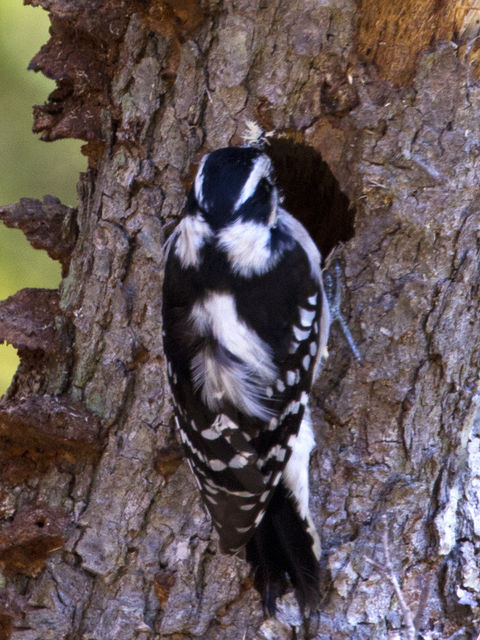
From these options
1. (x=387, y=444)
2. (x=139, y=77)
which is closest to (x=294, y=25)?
(x=139, y=77)

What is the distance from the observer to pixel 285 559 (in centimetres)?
284

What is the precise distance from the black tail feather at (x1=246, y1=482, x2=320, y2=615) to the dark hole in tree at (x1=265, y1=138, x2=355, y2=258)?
0.94 metres

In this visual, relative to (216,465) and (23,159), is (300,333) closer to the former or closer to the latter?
(216,465)

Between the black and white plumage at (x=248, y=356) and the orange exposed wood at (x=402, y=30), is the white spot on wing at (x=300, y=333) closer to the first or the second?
the black and white plumage at (x=248, y=356)

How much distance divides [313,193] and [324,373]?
29.3 inches

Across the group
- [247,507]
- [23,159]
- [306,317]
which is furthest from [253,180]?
[23,159]

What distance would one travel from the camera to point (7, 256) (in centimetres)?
486

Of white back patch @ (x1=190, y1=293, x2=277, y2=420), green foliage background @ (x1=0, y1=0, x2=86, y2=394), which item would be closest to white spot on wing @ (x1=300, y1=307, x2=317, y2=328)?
white back patch @ (x1=190, y1=293, x2=277, y2=420)

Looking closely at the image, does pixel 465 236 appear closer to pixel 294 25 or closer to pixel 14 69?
pixel 294 25

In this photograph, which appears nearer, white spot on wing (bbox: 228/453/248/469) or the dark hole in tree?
white spot on wing (bbox: 228/453/248/469)

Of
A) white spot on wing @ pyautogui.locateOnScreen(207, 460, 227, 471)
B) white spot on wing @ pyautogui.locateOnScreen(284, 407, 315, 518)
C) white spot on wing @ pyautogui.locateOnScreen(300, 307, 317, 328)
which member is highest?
white spot on wing @ pyautogui.locateOnScreen(300, 307, 317, 328)

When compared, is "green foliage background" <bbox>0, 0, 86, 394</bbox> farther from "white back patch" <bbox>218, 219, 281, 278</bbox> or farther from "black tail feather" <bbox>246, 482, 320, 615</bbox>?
"black tail feather" <bbox>246, 482, 320, 615</bbox>

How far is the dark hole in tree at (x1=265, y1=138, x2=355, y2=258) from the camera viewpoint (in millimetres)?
3072

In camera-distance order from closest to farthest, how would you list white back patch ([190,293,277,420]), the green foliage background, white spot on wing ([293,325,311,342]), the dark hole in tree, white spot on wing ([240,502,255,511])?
white spot on wing ([240,502,255,511]) → white back patch ([190,293,277,420]) → white spot on wing ([293,325,311,342]) → the dark hole in tree → the green foliage background
